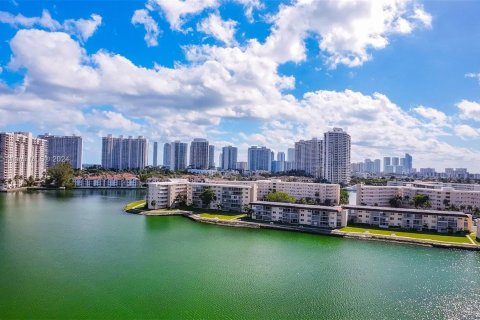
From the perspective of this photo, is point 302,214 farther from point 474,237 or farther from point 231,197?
point 474,237

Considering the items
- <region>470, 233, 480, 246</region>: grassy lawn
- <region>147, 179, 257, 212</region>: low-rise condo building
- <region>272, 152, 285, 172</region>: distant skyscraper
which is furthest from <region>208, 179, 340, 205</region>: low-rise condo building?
<region>272, 152, 285, 172</region>: distant skyscraper

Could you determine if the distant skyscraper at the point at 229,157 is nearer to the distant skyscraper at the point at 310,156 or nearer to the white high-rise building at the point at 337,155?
the distant skyscraper at the point at 310,156

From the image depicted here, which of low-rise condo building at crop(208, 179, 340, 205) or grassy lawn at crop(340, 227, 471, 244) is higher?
low-rise condo building at crop(208, 179, 340, 205)

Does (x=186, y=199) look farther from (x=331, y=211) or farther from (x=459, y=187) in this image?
(x=459, y=187)

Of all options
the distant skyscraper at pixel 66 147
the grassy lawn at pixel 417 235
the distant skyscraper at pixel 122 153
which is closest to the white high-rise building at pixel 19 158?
the distant skyscraper at pixel 66 147

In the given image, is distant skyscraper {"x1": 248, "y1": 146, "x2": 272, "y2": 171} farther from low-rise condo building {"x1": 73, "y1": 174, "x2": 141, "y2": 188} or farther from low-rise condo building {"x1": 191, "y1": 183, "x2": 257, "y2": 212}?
low-rise condo building {"x1": 191, "y1": 183, "x2": 257, "y2": 212}
